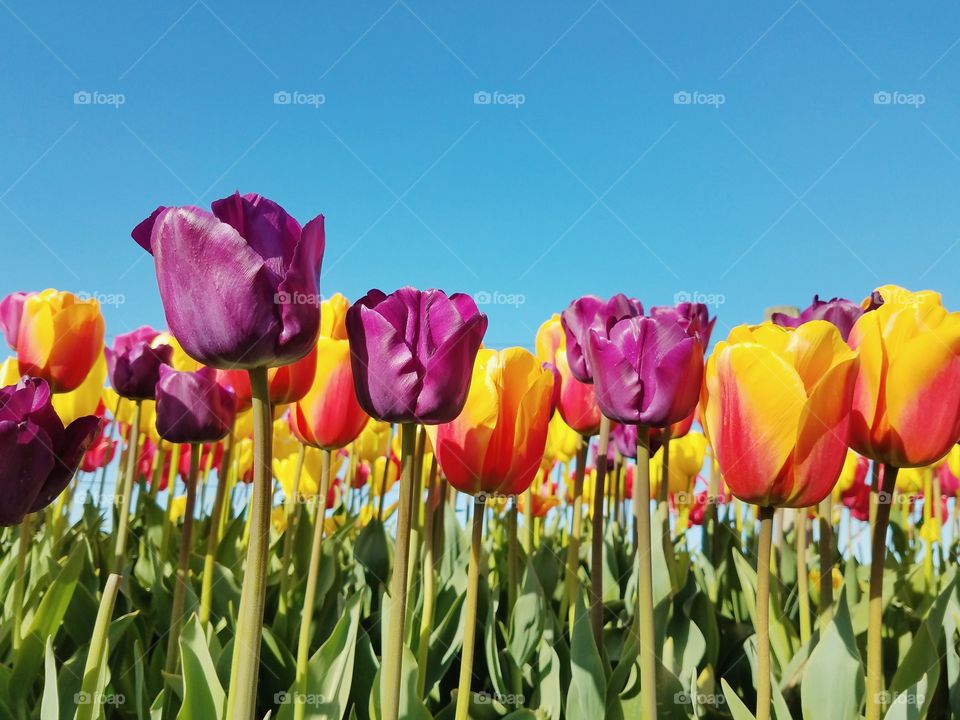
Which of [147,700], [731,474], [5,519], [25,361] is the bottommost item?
[147,700]

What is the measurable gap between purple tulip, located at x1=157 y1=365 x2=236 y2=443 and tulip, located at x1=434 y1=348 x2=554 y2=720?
546mm

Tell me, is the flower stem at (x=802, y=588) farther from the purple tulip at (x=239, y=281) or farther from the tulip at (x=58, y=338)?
the tulip at (x=58, y=338)

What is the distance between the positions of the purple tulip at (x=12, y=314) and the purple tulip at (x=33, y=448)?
1258 millimetres

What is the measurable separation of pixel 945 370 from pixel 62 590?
1.84 metres

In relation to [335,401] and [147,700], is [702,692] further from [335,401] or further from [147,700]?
[147,700]

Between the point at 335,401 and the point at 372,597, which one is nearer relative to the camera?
the point at 335,401

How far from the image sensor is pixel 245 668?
3.27 feet

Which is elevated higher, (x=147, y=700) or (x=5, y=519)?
(x=5, y=519)

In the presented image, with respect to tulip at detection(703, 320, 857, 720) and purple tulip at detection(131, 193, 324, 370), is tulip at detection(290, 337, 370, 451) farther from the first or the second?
tulip at detection(703, 320, 857, 720)

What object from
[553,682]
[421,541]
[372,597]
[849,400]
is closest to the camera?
[849,400]

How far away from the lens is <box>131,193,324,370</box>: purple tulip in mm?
1020

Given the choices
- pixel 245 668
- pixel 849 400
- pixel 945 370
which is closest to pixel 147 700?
pixel 245 668

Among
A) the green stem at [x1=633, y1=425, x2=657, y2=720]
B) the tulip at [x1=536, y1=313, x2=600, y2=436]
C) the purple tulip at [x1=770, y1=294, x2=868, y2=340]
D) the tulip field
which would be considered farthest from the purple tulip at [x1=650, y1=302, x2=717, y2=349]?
the green stem at [x1=633, y1=425, x2=657, y2=720]

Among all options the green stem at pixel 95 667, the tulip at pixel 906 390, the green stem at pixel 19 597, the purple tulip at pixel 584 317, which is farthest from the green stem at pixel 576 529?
the green stem at pixel 19 597
